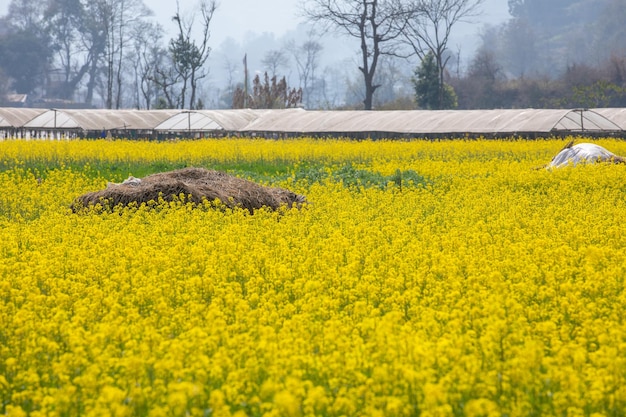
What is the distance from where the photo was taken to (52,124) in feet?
153

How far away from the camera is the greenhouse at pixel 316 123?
37.3 meters

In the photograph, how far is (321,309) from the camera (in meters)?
7.62

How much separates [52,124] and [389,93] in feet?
327

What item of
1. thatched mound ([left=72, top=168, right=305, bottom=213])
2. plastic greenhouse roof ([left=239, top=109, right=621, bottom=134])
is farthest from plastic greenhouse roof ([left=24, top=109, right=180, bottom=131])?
thatched mound ([left=72, top=168, right=305, bottom=213])

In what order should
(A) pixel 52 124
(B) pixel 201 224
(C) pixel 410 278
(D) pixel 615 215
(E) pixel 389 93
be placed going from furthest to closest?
1. (E) pixel 389 93
2. (A) pixel 52 124
3. (D) pixel 615 215
4. (B) pixel 201 224
5. (C) pixel 410 278

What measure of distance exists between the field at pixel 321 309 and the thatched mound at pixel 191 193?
0.40 metres

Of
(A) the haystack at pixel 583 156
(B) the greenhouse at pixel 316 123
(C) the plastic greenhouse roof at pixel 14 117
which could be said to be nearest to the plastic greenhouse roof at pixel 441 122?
(B) the greenhouse at pixel 316 123

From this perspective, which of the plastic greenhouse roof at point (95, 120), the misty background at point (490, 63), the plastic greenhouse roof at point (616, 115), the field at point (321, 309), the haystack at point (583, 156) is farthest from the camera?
the misty background at point (490, 63)

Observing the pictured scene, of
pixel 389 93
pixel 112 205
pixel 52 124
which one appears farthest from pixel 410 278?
pixel 389 93

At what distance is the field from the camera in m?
Answer: 5.93

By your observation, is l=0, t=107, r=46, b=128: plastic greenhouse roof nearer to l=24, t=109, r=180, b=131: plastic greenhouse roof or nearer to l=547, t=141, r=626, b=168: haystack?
l=24, t=109, r=180, b=131: plastic greenhouse roof

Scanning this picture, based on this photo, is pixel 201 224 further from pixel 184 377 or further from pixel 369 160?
pixel 369 160

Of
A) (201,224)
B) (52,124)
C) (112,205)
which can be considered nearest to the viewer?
(201,224)

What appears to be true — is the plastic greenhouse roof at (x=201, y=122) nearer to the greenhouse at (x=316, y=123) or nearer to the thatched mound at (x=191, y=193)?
the greenhouse at (x=316, y=123)
